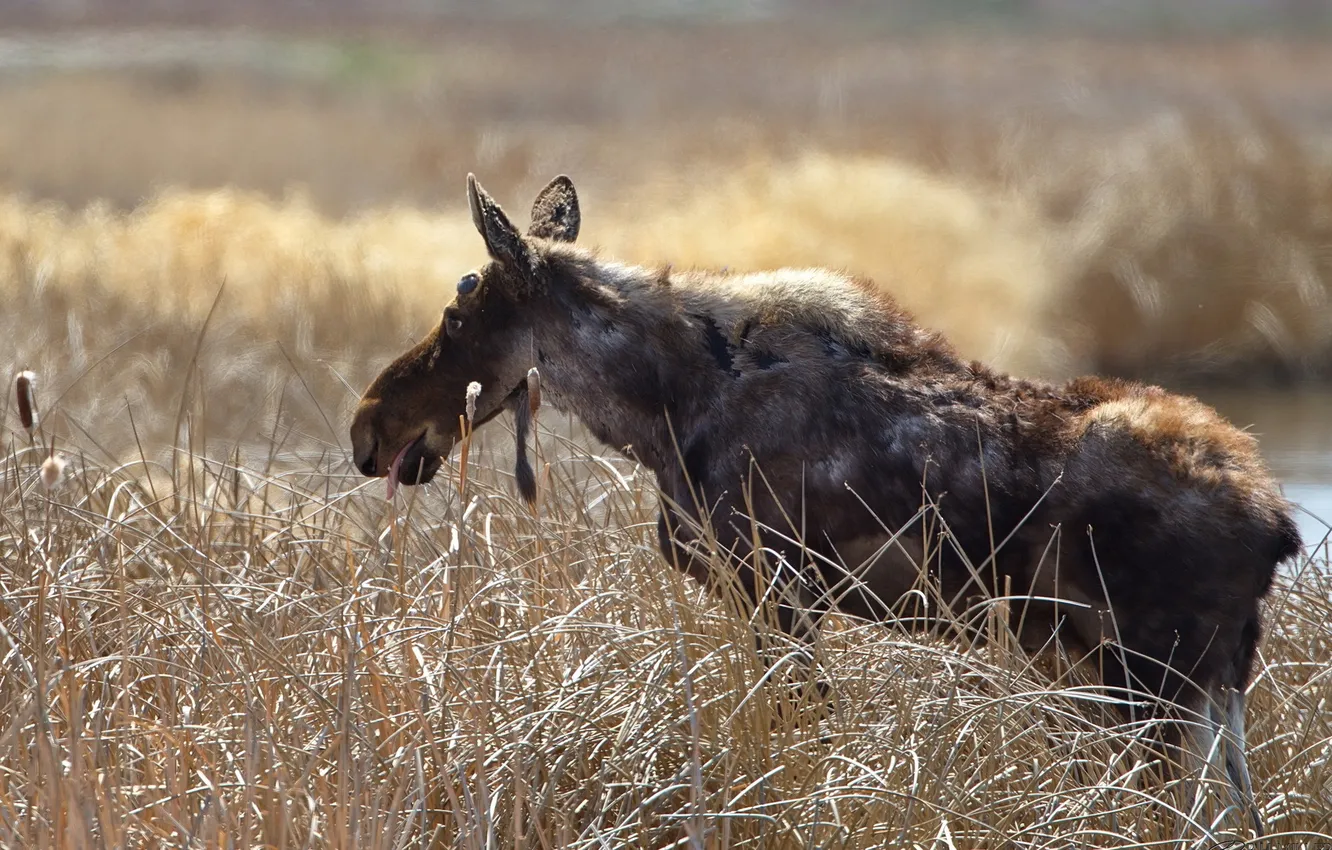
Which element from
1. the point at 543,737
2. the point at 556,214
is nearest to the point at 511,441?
the point at 556,214

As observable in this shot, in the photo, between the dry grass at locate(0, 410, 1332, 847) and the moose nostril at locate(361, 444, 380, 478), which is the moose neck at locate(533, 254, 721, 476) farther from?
the moose nostril at locate(361, 444, 380, 478)

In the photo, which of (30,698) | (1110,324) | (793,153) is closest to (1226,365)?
(1110,324)

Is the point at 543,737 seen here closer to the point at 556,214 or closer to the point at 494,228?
the point at 494,228

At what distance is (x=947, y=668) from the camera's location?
4184mm

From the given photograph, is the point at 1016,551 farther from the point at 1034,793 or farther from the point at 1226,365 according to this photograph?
the point at 1226,365

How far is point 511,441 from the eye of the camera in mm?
9812

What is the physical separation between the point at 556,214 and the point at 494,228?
56 centimetres

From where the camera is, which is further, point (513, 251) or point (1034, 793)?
point (513, 251)

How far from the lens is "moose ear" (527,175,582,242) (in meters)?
5.56

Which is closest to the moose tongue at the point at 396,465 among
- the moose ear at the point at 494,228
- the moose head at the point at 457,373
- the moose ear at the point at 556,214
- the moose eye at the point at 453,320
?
the moose head at the point at 457,373

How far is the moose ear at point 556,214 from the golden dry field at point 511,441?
0.81m

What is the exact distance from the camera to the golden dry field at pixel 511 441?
4.06 meters

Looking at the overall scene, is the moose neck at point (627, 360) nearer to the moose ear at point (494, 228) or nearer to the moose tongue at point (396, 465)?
the moose ear at point (494, 228)

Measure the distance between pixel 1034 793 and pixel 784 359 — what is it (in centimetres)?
133
